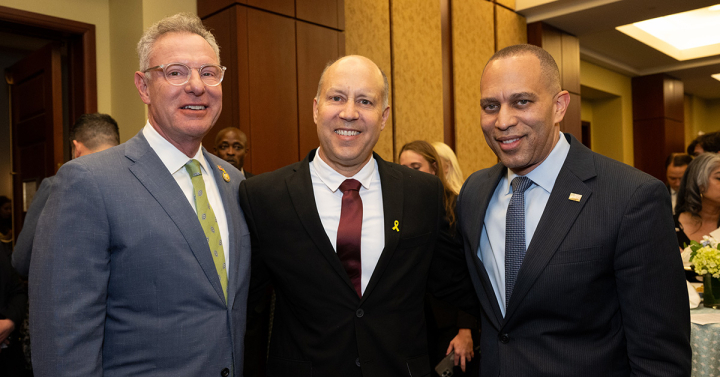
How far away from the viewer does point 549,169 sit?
5.13 ft

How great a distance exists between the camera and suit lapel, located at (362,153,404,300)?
5.19ft

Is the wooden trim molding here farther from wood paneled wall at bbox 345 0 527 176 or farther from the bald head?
wood paneled wall at bbox 345 0 527 176

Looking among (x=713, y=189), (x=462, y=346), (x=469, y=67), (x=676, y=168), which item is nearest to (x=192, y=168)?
(x=462, y=346)

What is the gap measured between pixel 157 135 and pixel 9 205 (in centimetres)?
514

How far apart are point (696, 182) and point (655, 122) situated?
833 centimetres

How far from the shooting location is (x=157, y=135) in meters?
1.51

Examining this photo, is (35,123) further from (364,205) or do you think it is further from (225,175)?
(364,205)

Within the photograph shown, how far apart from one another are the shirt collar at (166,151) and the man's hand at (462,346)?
1.76 m

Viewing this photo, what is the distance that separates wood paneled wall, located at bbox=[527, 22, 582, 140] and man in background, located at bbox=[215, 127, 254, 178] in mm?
5114

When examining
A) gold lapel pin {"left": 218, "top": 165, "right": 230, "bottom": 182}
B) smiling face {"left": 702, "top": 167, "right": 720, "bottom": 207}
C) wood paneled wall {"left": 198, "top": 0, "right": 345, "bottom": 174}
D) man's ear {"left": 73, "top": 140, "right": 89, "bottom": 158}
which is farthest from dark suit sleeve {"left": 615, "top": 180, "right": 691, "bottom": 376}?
wood paneled wall {"left": 198, "top": 0, "right": 345, "bottom": 174}

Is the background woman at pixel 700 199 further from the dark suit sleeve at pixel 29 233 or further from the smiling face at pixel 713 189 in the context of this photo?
the dark suit sleeve at pixel 29 233

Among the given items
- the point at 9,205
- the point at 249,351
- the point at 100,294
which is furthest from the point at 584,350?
the point at 9,205

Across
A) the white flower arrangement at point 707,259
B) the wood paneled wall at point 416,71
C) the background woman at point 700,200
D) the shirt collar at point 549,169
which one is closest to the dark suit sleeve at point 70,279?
the shirt collar at point 549,169

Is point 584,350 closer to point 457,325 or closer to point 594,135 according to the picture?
point 457,325
